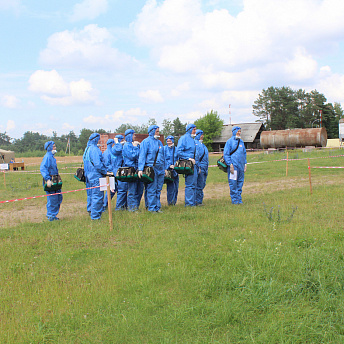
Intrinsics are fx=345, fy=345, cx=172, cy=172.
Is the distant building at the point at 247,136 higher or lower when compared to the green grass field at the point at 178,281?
higher

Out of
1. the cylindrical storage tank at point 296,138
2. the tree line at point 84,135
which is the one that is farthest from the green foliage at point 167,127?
the cylindrical storage tank at point 296,138

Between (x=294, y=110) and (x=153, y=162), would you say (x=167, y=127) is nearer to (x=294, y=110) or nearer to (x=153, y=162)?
(x=294, y=110)

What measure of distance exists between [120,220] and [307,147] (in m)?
31.6

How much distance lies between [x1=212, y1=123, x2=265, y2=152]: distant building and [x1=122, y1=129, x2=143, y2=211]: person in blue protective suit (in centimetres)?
4171

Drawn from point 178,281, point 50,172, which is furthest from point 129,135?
point 178,281

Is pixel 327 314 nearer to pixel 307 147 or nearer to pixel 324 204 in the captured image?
pixel 324 204

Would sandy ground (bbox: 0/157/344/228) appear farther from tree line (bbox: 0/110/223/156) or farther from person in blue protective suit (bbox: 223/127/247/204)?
tree line (bbox: 0/110/223/156)

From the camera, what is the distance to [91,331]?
3221 millimetres

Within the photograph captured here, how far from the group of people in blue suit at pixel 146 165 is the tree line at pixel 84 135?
43752 mm

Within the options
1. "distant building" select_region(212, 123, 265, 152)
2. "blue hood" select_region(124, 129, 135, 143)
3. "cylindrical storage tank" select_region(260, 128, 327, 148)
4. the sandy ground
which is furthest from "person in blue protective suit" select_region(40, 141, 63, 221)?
"distant building" select_region(212, 123, 265, 152)

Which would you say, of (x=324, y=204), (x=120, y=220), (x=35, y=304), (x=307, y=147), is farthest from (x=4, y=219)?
(x=307, y=147)

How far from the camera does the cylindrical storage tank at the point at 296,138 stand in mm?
34672

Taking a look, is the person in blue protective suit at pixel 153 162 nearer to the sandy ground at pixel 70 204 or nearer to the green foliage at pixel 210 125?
the sandy ground at pixel 70 204

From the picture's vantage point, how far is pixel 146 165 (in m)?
8.17
